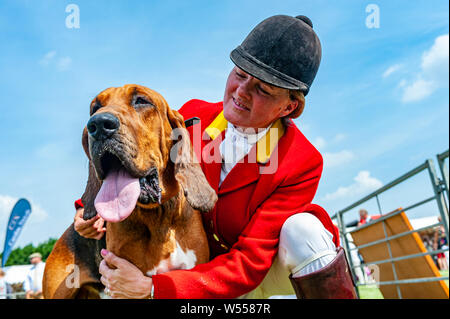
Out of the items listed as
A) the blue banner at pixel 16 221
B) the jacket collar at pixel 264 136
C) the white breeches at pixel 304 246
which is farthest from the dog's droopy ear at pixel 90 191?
the blue banner at pixel 16 221

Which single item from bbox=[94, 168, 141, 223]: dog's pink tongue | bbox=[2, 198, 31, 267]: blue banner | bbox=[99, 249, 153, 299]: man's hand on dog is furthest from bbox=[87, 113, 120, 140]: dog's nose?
bbox=[2, 198, 31, 267]: blue banner

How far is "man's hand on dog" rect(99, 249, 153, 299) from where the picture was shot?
85.2 inches

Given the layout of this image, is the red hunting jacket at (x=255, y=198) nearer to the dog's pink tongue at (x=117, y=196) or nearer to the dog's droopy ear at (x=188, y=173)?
the dog's droopy ear at (x=188, y=173)

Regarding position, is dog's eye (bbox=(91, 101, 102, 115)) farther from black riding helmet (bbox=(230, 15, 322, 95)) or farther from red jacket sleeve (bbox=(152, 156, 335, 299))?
red jacket sleeve (bbox=(152, 156, 335, 299))

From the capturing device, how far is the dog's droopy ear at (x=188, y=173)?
7.25 feet

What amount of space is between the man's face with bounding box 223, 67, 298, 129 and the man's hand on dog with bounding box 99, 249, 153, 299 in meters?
1.06
